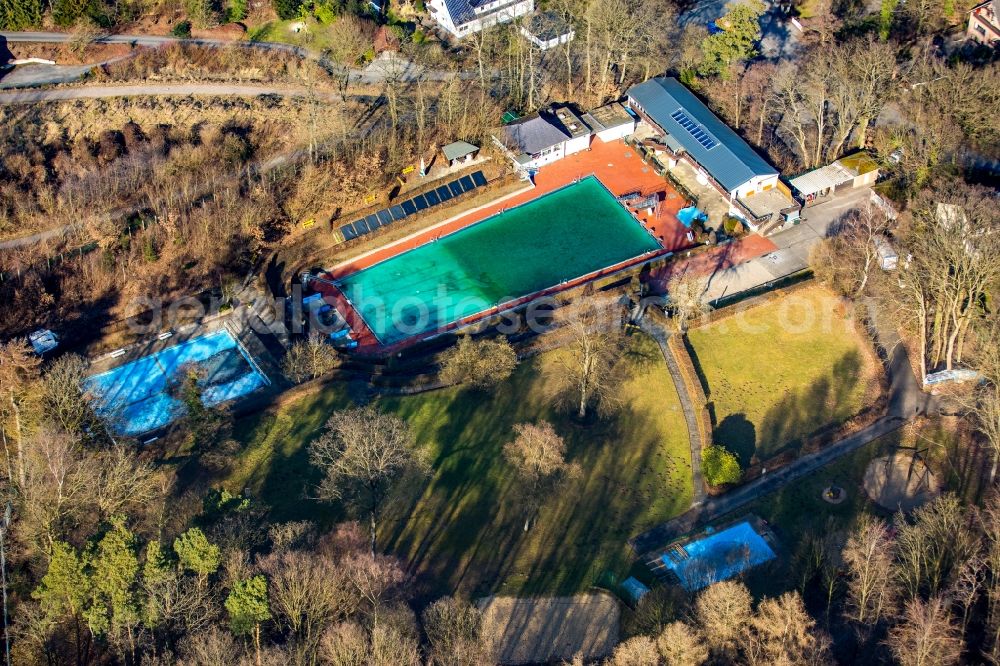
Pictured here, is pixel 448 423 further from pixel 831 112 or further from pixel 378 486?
pixel 831 112

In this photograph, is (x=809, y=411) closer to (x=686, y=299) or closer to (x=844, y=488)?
(x=844, y=488)

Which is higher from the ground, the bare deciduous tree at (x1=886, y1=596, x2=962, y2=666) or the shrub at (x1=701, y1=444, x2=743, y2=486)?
the shrub at (x1=701, y1=444, x2=743, y2=486)

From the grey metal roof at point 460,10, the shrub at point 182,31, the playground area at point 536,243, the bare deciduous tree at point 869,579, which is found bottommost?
the bare deciduous tree at point 869,579

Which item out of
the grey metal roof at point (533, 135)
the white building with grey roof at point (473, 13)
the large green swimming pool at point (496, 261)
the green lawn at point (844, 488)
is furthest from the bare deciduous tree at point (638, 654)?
the white building with grey roof at point (473, 13)

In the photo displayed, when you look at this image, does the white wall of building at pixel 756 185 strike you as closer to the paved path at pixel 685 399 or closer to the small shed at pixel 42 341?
the paved path at pixel 685 399

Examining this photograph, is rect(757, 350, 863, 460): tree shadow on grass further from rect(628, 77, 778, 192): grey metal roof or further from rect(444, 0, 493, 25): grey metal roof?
rect(444, 0, 493, 25): grey metal roof

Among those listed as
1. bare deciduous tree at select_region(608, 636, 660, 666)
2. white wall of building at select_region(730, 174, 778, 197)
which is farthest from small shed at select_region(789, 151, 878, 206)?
bare deciduous tree at select_region(608, 636, 660, 666)

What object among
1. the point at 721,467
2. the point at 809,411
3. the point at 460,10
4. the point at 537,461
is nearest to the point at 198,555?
the point at 537,461
